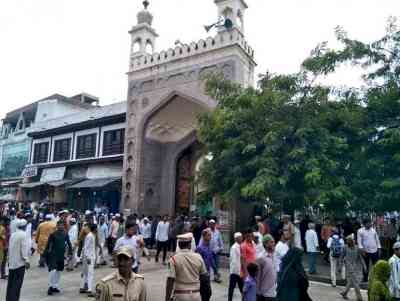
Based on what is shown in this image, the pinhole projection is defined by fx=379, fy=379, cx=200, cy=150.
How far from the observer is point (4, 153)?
3188 centimetres

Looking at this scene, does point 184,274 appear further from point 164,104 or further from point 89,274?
point 164,104

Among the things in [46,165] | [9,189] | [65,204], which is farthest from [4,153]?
[65,204]

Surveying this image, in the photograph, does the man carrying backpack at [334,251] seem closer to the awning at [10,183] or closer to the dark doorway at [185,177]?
the dark doorway at [185,177]

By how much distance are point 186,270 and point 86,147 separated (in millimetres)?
20587

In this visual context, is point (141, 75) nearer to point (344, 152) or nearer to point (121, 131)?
point (121, 131)

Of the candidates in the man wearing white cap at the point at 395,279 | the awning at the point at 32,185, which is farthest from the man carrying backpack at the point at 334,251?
the awning at the point at 32,185

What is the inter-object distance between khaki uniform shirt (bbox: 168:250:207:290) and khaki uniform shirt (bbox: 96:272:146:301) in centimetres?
142

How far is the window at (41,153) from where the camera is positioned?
2667 centimetres

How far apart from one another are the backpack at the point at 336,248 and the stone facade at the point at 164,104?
9.37m

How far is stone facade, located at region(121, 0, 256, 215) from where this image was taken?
695 inches

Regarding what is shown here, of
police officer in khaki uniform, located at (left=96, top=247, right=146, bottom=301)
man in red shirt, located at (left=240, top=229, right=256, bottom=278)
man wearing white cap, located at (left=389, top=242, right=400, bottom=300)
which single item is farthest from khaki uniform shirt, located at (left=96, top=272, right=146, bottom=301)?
man in red shirt, located at (left=240, top=229, right=256, bottom=278)

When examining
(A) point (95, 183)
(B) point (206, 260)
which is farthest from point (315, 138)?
(A) point (95, 183)

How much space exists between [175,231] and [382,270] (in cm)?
846

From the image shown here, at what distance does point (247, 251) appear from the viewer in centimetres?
663
